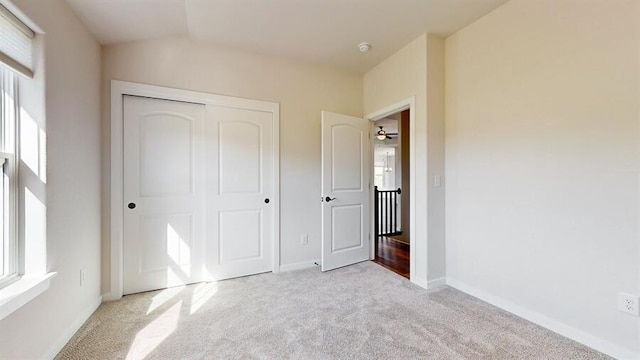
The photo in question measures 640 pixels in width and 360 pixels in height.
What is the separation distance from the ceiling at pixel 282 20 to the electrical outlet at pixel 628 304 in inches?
88.6

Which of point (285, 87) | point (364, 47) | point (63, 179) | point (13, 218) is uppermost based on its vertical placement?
point (364, 47)

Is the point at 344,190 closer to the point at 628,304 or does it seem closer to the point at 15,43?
the point at 628,304

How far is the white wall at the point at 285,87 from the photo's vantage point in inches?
99.3

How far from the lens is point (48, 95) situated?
5.16ft

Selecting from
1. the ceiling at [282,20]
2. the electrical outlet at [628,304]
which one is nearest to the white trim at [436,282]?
the electrical outlet at [628,304]

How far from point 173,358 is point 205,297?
2.73 ft

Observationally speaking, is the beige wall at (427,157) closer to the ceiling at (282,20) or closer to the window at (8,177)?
the ceiling at (282,20)

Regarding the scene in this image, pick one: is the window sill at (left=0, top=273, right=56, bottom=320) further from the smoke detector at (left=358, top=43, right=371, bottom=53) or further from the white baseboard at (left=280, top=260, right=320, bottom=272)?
the smoke detector at (left=358, top=43, right=371, bottom=53)

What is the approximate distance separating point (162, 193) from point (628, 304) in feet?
11.7

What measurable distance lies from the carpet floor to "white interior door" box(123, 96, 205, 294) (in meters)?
0.21

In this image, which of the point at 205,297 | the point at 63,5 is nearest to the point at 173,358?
the point at 205,297

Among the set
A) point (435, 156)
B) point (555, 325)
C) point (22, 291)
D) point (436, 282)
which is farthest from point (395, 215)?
point (22, 291)

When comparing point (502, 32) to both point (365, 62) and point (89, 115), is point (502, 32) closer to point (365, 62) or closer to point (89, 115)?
point (365, 62)

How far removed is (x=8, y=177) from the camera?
1445 millimetres
